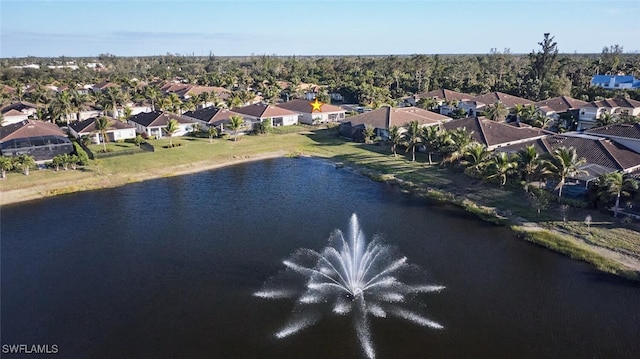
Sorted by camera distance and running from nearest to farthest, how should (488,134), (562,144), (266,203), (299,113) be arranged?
(266,203)
(562,144)
(488,134)
(299,113)

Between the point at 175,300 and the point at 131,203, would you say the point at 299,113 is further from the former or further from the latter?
the point at 175,300

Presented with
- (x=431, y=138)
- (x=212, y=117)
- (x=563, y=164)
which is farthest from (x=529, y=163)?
(x=212, y=117)

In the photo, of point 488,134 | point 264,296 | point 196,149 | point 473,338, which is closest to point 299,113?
point 196,149

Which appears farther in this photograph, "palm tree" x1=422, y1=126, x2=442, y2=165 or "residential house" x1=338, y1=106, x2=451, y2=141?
"residential house" x1=338, y1=106, x2=451, y2=141

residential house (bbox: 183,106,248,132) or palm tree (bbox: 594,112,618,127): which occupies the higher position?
palm tree (bbox: 594,112,618,127)

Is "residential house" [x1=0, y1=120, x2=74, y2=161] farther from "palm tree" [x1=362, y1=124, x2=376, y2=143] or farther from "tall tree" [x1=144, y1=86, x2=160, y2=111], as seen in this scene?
"palm tree" [x1=362, y1=124, x2=376, y2=143]

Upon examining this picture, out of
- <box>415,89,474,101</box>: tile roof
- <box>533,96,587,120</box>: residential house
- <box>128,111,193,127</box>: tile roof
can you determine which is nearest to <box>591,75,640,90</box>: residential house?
<box>533,96,587,120</box>: residential house

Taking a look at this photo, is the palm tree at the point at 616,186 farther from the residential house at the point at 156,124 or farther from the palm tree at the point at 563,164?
the residential house at the point at 156,124

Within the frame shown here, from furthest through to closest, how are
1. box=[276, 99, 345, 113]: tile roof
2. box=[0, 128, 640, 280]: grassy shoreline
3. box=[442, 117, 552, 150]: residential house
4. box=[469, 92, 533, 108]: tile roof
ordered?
box=[276, 99, 345, 113]: tile roof
box=[469, 92, 533, 108]: tile roof
box=[442, 117, 552, 150]: residential house
box=[0, 128, 640, 280]: grassy shoreline
